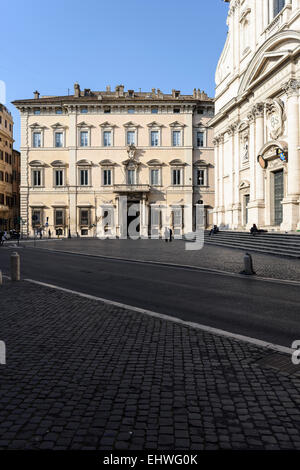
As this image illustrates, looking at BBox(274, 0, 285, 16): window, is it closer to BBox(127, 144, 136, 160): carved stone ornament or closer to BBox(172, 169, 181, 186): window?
BBox(172, 169, 181, 186): window

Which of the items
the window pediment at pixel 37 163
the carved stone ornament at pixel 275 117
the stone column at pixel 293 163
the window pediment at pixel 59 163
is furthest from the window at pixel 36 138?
the stone column at pixel 293 163

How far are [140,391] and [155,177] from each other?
4426cm

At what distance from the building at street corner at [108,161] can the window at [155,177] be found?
138mm

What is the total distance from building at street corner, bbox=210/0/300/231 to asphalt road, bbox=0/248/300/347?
13.4 metres

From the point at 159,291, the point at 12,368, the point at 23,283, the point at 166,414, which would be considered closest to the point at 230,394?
the point at 166,414

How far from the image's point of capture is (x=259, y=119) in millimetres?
27328

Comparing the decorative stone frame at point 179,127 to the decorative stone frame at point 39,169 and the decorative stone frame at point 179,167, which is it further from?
the decorative stone frame at point 39,169

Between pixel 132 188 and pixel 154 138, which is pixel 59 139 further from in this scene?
pixel 154 138

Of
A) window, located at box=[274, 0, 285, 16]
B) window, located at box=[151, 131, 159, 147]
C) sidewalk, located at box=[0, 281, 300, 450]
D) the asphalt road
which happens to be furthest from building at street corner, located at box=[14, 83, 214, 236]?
sidewalk, located at box=[0, 281, 300, 450]

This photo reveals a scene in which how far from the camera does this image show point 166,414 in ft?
10.9

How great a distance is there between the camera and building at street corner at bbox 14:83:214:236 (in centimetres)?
4641

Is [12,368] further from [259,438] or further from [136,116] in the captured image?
[136,116]

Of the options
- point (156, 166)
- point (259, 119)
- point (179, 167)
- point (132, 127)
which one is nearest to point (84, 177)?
point (132, 127)

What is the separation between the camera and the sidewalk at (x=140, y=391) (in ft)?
9.76
